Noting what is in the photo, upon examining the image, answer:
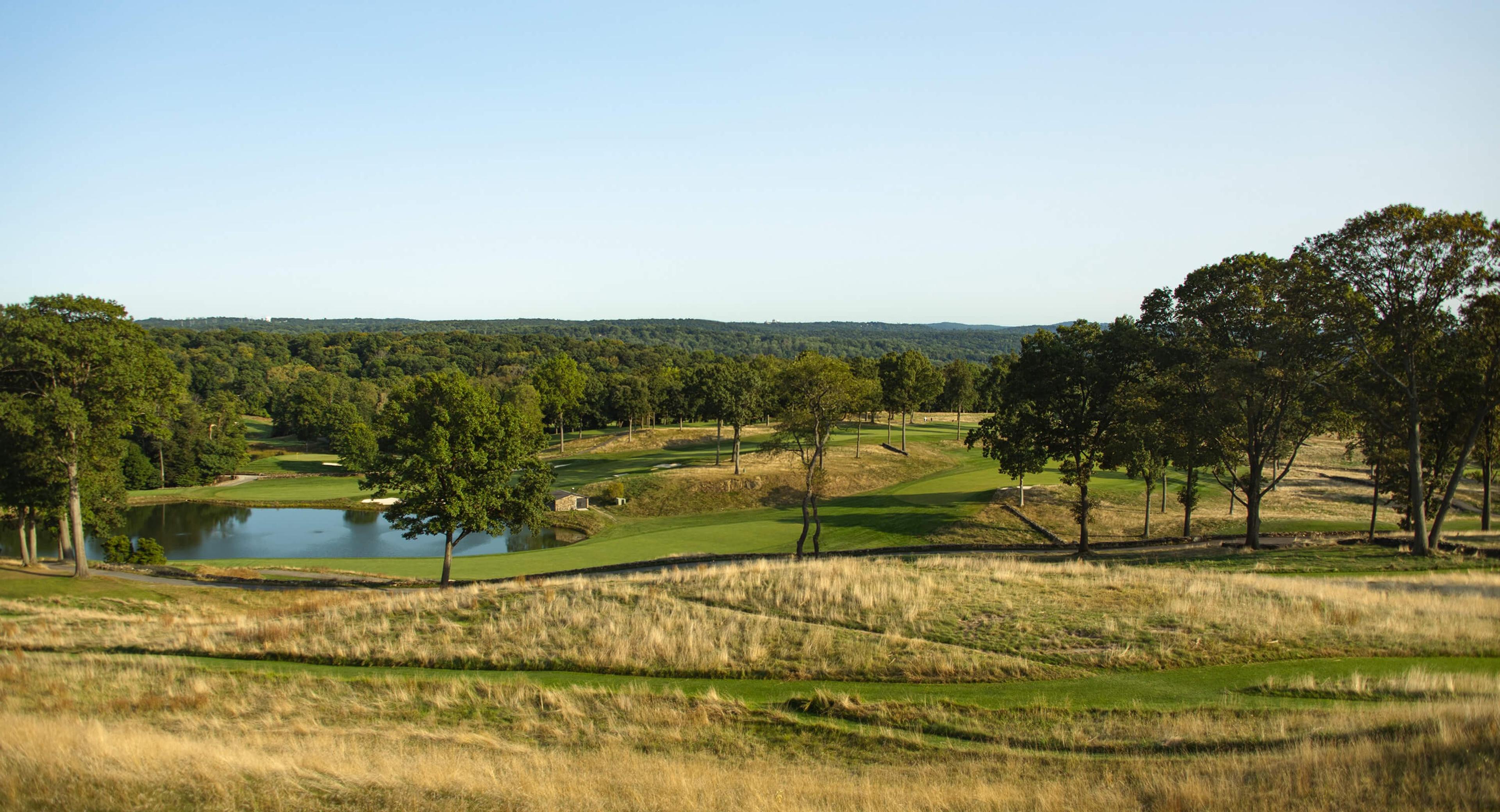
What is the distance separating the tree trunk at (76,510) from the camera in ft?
99.3

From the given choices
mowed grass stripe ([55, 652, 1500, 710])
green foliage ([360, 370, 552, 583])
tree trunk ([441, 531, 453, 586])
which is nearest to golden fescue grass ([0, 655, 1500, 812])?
mowed grass stripe ([55, 652, 1500, 710])

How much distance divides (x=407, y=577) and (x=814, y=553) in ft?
61.4

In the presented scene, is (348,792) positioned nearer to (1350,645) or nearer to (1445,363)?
(1350,645)

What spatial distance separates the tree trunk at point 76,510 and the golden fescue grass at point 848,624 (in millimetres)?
6923

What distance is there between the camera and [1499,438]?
31.5 m

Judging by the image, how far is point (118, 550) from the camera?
41.4 m

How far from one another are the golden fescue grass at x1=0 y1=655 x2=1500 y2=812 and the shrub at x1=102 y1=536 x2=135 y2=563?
33179 mm

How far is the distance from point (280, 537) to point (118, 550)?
12.6m

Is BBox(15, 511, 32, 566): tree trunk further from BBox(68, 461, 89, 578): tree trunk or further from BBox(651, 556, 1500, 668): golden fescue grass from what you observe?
BBox(651, 556, 1500, 668): golden fescue grass

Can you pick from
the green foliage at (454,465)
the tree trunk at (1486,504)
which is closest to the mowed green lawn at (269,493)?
the green foliage at (454,465)

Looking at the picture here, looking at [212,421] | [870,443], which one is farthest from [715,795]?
[212,421]

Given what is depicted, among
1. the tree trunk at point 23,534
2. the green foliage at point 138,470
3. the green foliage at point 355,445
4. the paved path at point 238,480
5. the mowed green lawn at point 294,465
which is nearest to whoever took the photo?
the tree trunk at point 23,534

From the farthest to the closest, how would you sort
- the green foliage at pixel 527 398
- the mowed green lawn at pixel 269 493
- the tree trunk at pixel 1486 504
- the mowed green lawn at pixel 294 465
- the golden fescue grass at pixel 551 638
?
the mowed green lawn at pixel 294 465
the green foliage at pixel 527 398
the mowed green lawn at pixel 269 493
the tree trunk at pixel 1486 504
the golden fescue grass at pixel 551 638

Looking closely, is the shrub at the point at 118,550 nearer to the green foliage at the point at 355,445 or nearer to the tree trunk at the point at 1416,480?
the green foliage at the point at 355,445
